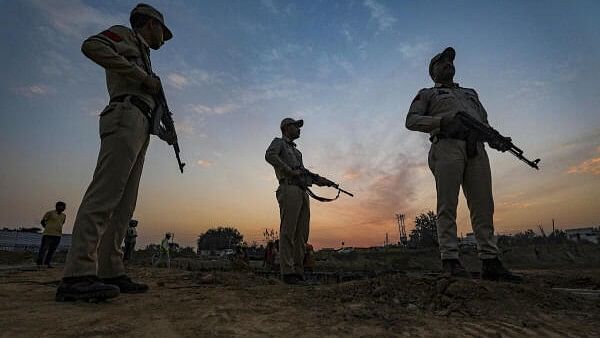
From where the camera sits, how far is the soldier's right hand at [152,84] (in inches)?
106

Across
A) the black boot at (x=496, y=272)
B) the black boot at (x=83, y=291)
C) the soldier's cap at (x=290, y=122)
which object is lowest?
the black boot at (x=83, y=291)

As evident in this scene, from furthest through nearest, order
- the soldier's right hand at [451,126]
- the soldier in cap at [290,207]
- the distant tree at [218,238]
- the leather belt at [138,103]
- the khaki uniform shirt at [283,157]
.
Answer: the distant tree at [218,238] < the khaki uniform shirt at [283,157] < the soldier in cap at [290,207] < the soldier's right hand at [451,126] < the leather belt at [138,103]

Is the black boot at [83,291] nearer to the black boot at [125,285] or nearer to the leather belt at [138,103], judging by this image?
the black boot at [125,285]

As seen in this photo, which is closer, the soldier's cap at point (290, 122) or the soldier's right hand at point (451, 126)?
the soldier's right hand at point (451, 126)

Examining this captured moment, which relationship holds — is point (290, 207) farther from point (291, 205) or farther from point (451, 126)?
point (451, 126)

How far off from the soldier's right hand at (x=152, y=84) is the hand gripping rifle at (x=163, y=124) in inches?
3.9

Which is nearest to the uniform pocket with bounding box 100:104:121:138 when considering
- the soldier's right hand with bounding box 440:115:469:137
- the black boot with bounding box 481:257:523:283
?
the soldier's right hand with bounding box 440:115:469:137

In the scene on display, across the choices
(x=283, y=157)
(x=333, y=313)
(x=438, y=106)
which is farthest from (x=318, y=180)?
(x=333, y=313)

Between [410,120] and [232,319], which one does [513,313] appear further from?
[410,120]

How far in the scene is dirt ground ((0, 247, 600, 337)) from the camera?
156cm

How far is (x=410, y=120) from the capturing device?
12.2 feet

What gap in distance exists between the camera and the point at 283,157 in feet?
16.0

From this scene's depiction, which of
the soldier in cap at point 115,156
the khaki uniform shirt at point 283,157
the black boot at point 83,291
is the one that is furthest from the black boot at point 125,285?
the khaki uniform shirt at point 283,157

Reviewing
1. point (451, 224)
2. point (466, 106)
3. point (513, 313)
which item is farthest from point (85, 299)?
point (466, 106)
